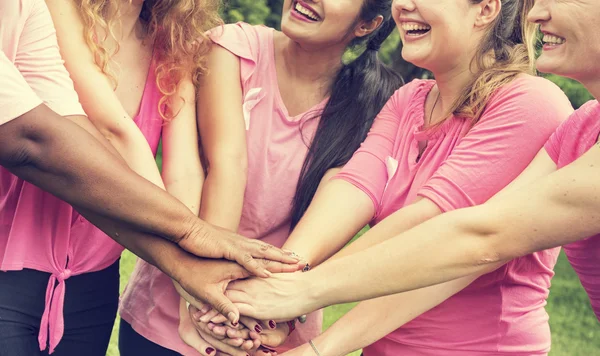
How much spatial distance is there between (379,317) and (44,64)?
1.36 meters

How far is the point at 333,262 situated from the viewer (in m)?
2.90

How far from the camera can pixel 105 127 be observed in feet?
9.82

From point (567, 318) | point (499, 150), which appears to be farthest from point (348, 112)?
point (567, 318)

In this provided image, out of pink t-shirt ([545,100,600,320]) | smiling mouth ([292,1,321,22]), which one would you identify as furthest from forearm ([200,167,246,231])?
pink t-shirt ([545,100,600,320])

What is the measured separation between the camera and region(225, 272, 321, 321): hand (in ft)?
9.71

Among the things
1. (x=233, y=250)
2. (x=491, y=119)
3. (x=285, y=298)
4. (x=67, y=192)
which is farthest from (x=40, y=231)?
(x=491, y=119)

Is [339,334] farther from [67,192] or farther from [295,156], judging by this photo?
[67,192]

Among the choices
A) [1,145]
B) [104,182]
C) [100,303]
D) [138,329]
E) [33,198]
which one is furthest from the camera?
[138,329]

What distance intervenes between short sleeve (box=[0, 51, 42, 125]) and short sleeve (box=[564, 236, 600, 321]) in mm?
1712

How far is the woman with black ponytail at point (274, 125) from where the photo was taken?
3260mm

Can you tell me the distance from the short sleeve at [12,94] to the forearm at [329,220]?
109 centimetres

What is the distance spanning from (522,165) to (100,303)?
5.11 ft

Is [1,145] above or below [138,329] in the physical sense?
above

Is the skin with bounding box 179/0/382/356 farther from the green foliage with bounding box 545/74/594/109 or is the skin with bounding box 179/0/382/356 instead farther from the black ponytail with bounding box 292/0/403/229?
the green foliage with bounding box 545/74/594/109
